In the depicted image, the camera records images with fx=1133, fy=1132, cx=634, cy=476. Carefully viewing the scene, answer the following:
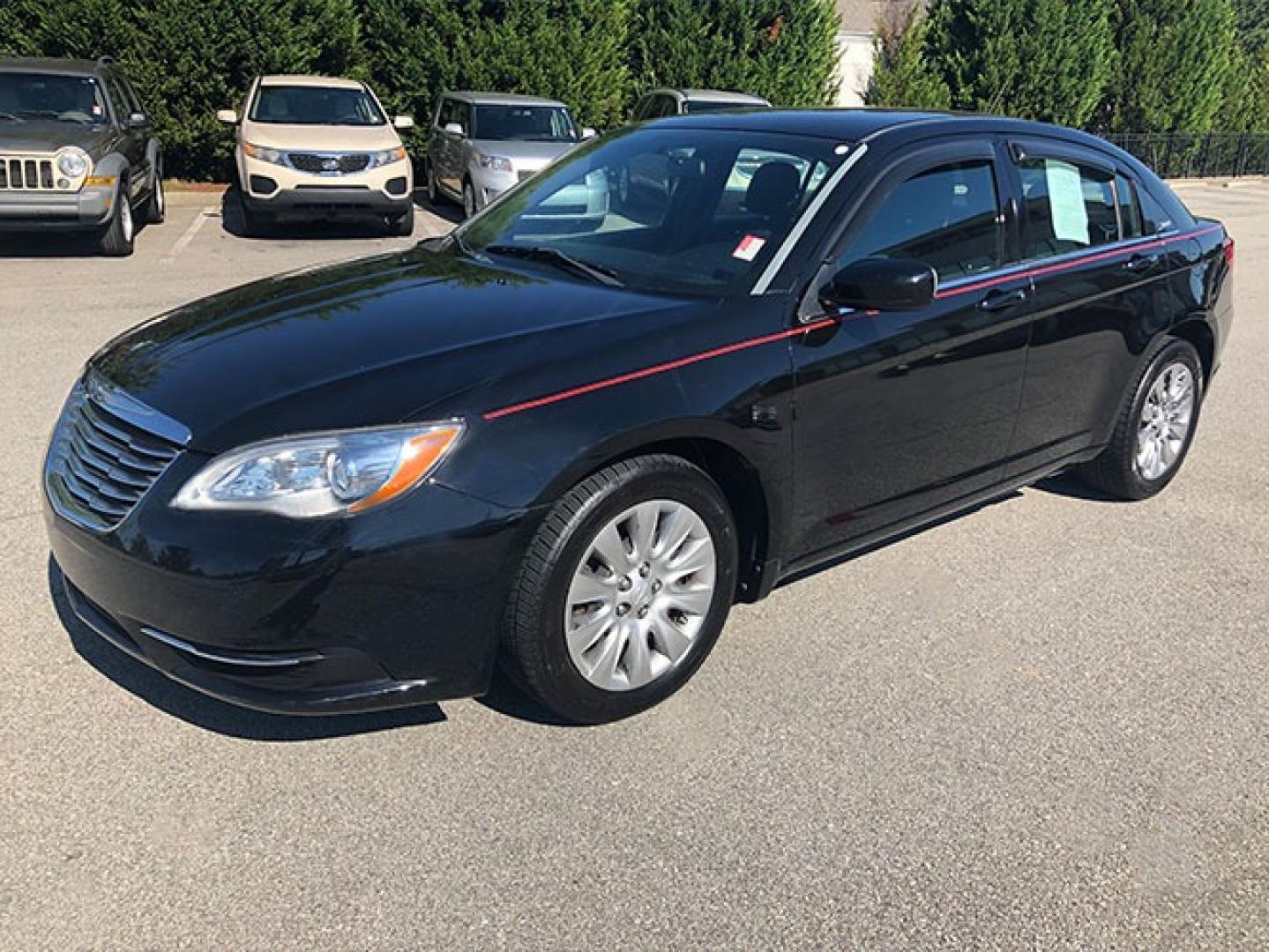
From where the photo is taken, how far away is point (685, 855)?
2.73 meters

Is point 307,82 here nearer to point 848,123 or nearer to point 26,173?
point 26,173

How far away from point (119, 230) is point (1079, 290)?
376 inches

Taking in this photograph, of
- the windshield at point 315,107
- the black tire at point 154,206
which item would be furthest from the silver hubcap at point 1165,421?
the black tire at point 154,206

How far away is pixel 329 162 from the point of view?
480 inches

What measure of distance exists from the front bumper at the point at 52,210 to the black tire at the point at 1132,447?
8969mm

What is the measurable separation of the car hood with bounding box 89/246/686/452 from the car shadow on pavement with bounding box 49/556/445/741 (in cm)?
82

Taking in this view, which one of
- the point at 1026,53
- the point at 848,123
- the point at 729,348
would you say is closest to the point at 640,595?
the point at 729,348

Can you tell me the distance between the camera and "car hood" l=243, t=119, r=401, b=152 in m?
12.1

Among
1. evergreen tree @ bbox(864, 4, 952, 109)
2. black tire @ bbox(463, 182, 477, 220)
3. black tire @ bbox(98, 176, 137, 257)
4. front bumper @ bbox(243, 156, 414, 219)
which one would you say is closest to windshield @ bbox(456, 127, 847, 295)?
black tire @ bbox(98, 176, 137, 257)

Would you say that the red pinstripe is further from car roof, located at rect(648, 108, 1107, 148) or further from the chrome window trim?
car roof, located at rect(648, 108, 1107, 148)

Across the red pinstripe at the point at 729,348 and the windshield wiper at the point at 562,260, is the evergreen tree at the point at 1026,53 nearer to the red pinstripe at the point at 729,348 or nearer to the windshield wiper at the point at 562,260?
the red pinstripe at the point at 729,348

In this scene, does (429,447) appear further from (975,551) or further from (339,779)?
(975,551)

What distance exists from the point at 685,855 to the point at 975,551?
232 centimetres

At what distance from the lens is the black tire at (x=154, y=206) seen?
13164 millimetres
